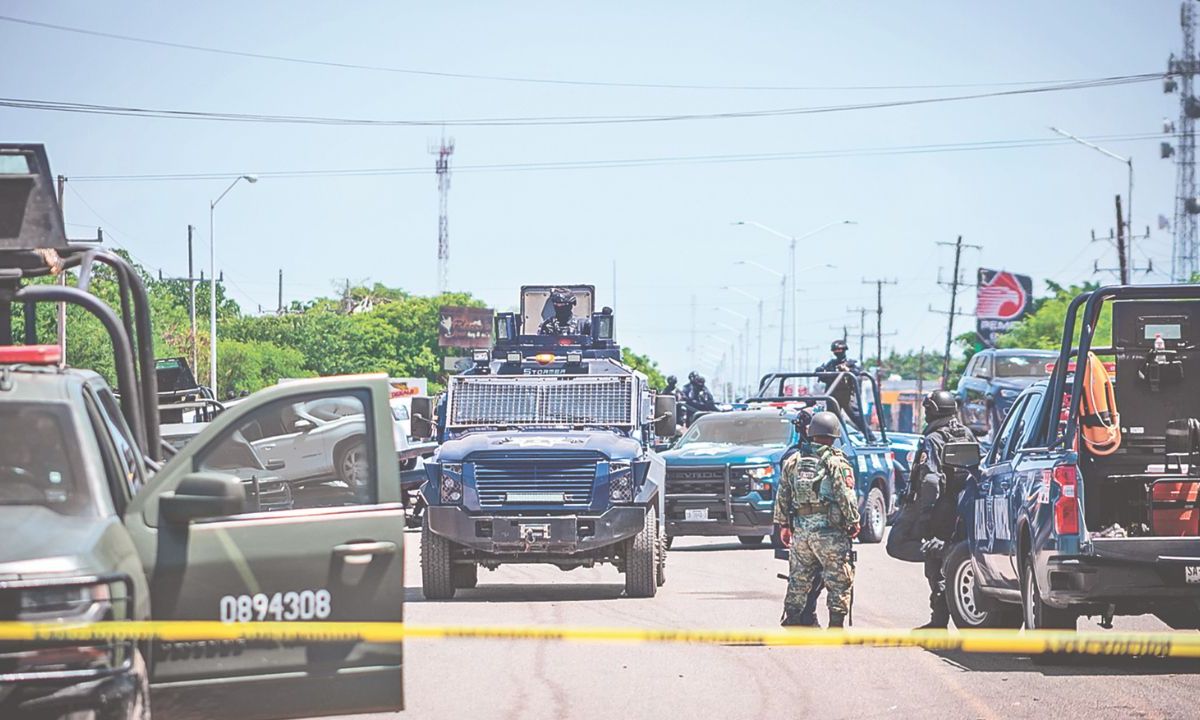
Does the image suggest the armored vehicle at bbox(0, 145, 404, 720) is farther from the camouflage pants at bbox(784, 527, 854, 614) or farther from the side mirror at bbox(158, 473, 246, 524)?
the camouflage pants at bbox(784, 527, 854, 614)

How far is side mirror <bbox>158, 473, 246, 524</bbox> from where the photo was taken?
7098 millimetres

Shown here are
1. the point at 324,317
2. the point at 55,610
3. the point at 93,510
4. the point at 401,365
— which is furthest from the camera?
the point at 401,365

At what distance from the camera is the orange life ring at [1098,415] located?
493 inches

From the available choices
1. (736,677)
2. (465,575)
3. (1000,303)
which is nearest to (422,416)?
(465,575)

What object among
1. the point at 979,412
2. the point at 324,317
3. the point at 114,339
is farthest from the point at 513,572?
the point at 324,317

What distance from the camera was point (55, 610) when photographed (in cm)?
659

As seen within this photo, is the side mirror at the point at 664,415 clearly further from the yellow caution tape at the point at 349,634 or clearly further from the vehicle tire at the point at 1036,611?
the yellow caution tape at the point at 349,634

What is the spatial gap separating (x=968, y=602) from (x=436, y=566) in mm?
5243

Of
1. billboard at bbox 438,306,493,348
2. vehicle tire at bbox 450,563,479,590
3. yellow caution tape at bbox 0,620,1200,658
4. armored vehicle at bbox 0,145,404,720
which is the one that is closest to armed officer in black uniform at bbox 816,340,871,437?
vehicle tire at bbox 450,563,479,590

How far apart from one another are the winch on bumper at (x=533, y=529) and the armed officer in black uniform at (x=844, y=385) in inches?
403

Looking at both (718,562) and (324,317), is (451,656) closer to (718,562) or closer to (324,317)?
(718,562)

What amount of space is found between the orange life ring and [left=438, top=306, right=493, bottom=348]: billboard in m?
129

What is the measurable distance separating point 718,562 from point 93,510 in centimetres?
1545

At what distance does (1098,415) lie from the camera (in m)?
12.5
